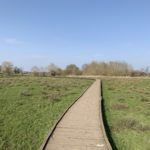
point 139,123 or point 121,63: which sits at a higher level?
point 121,63

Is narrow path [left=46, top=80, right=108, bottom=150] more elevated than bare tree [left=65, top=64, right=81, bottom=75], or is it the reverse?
bare tree [left=65, top=64, right=81, bottom=75]

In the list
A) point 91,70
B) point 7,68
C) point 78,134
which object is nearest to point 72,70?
point 91,70

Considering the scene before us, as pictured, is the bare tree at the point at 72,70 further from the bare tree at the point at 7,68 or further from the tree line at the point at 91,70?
the bare tree at the point at 7,68

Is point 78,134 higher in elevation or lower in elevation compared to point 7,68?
lower

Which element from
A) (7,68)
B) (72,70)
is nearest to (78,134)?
(72,70)

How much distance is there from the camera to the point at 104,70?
103625 mm

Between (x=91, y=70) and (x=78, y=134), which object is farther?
(x=91, y=70)

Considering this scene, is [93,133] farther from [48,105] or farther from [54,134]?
[48,105]

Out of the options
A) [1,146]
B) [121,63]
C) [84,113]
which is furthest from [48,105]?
[121,63]

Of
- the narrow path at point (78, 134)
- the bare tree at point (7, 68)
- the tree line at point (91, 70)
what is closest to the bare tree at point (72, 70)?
the tree line at point (91, 70)

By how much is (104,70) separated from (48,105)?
8897 centimetres

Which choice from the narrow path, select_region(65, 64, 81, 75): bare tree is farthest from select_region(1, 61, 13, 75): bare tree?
the narrow path

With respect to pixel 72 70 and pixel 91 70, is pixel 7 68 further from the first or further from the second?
pixel 91 70

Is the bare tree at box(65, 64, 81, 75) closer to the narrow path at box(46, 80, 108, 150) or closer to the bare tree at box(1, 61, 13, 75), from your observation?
the bare tree at box(1, 61, 13, 75)
